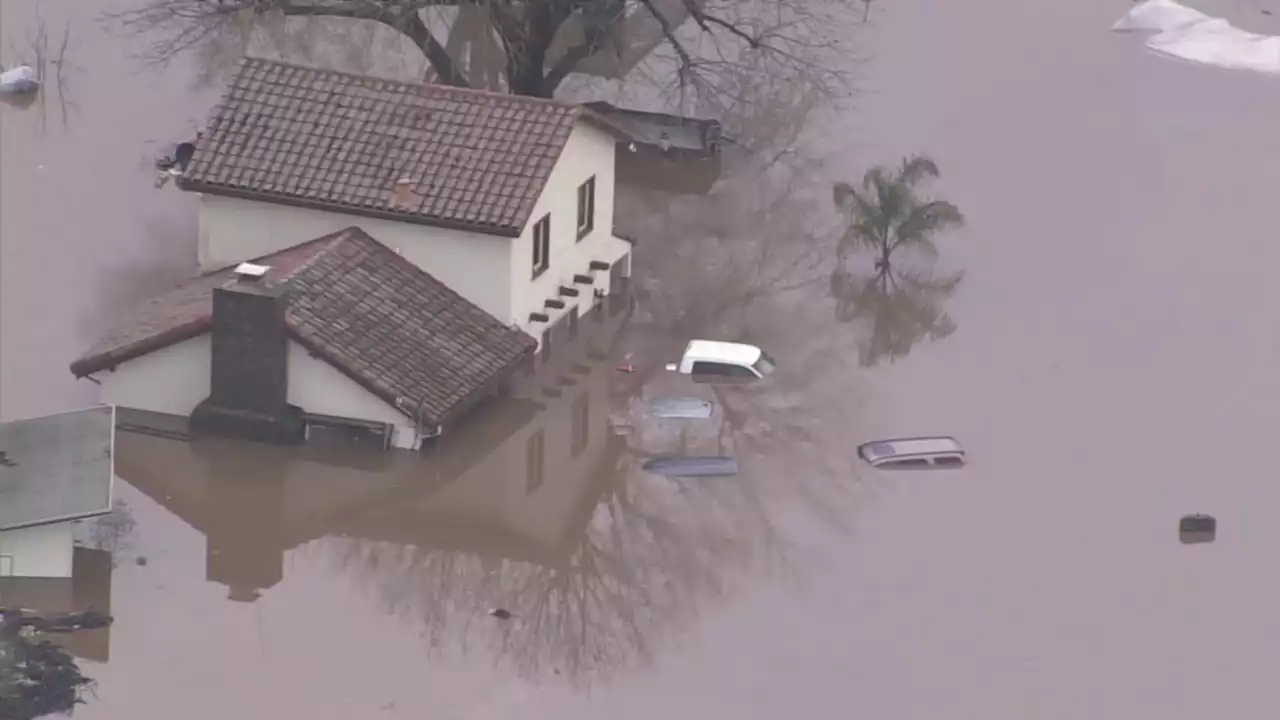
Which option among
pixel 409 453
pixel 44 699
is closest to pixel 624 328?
pixel 409 453

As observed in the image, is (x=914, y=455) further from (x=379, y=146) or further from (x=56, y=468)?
(x=56, y=468)

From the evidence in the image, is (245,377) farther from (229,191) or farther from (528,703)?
(528,703)

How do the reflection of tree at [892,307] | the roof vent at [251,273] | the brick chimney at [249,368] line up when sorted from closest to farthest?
the brick chimney at [249,368]
the roof vent at [251,273]
the reflection of tree at [892,307]

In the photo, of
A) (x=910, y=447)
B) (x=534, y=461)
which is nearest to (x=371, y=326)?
(x=534, y=461)

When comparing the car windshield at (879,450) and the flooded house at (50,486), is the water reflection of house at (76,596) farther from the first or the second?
the car windshield at (879,450)

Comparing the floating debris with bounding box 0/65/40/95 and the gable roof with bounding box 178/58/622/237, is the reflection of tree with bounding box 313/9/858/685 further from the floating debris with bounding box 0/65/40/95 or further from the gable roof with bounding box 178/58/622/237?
the floating debris with bounding box 0/65/40/95

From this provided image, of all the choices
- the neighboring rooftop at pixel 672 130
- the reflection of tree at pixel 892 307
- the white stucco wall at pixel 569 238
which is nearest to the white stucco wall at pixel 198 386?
the white stucco wall at pixel 569 238
